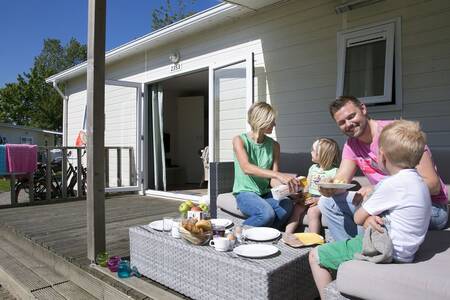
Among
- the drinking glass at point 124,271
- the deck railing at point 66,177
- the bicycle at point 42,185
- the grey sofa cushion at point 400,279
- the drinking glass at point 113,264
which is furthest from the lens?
the bicycle at point 42,185

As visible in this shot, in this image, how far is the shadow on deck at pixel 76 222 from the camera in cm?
292

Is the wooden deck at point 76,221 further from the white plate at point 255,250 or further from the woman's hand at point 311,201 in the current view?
the woman's hand at point 311,201

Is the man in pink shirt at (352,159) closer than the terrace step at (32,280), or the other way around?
the man in pink shirt at (352,159)

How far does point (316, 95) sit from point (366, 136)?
190cm

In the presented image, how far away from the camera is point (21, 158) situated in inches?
216

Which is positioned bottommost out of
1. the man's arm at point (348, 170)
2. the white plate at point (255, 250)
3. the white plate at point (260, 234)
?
the white plate at point (255, 250)

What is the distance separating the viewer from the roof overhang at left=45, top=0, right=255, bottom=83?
462 centimetres

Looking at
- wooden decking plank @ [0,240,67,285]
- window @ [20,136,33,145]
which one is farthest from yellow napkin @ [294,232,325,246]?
window @ [20,136,33,145]

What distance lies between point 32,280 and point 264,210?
5.87 feet

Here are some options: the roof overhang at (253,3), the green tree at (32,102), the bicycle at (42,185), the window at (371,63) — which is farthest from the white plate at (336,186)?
the green tree at (32,102)

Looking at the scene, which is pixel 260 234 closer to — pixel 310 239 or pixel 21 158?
pixel 310 239

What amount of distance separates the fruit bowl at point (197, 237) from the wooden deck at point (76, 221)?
0.97 meters

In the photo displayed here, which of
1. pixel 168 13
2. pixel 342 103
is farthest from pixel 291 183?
pixel 168 13

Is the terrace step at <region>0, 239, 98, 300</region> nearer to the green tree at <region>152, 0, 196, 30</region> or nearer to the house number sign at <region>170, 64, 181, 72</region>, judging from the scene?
the house number sign at <region>170, 64, 181, 72</region>
